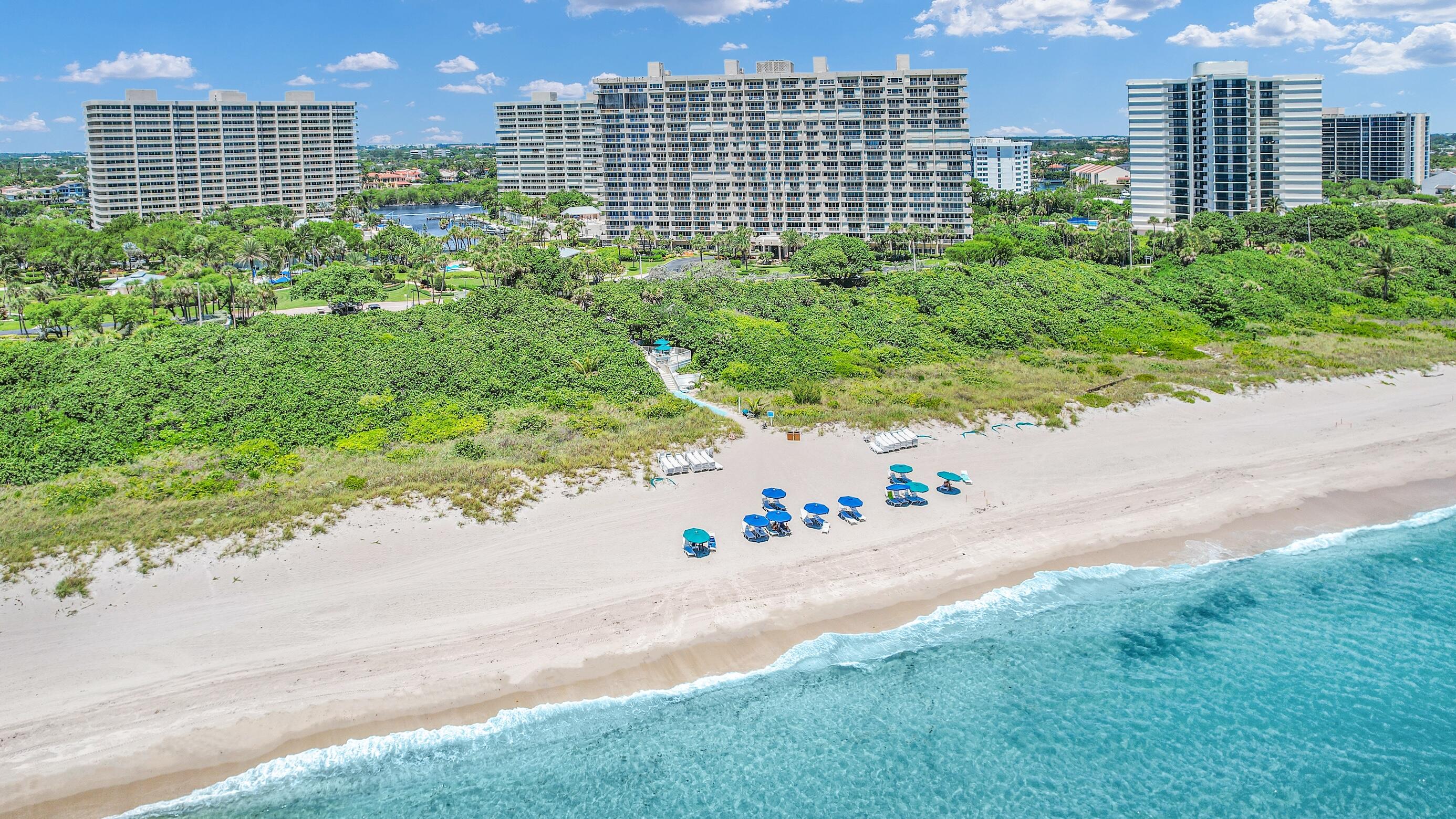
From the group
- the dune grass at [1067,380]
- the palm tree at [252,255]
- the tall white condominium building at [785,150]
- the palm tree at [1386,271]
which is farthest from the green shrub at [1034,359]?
the palm tree at [252,255]

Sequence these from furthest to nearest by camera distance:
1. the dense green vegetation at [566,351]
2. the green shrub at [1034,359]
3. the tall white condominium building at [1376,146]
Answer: the tall white condominium building at [1376,146] → the green shrub at [1034,359] → the dense green vegetation at [566,351]

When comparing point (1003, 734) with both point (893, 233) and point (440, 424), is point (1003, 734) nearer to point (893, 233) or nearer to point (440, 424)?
point (440, 424)

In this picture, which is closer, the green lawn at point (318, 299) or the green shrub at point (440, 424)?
the green shrub at point (440, 424)

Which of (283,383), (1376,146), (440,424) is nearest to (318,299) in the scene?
(283,383)

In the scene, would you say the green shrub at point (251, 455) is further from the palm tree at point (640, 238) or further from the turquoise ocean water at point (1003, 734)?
the palm tree at point (640, 238)

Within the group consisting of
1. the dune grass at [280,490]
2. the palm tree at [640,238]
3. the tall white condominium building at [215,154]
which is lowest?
the dune grass at [280,490]

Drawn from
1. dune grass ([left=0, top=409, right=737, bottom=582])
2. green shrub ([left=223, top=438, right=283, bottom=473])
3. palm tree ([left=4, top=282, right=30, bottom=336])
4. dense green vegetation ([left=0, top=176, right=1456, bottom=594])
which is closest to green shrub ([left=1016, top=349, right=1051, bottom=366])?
dense green vegetation ([left=0, top=176, right=1456, bottom=594])

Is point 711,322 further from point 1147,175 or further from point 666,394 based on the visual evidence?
point 1147,175
